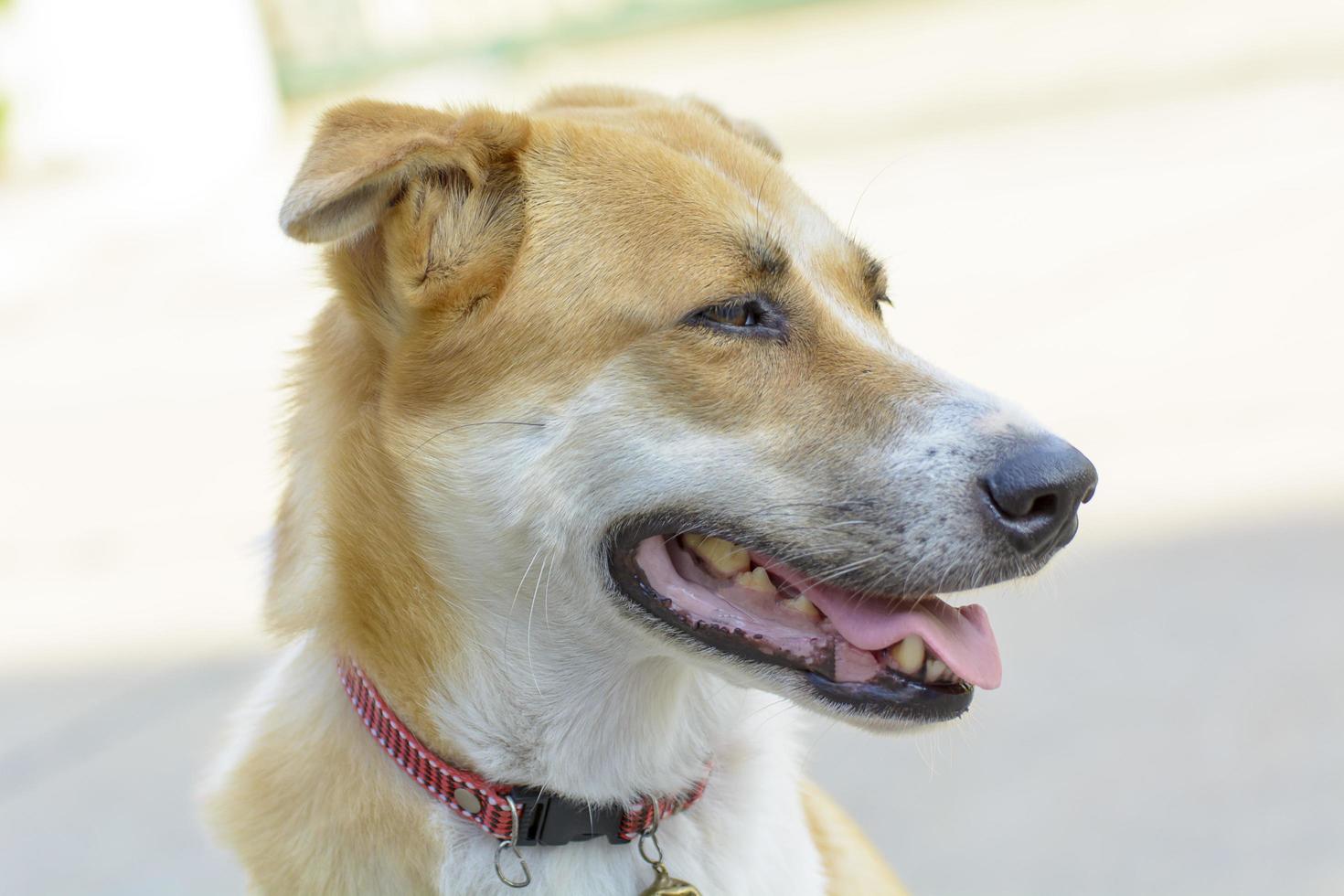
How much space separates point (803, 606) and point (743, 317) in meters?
0.50

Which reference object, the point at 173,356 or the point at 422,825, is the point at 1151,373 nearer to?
the point at 422,825

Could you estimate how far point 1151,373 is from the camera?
6148 mm

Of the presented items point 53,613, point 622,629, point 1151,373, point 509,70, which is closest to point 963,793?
point 622,629

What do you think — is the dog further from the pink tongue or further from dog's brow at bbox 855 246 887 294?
dog's brow at bbox 855 246 887 294

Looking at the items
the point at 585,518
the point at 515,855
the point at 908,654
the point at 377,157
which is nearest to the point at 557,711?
the point at 515,855

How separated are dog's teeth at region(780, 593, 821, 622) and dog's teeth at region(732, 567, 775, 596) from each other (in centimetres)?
3

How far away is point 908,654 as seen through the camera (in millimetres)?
2160

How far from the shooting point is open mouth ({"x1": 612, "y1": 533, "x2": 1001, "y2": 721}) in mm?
2125

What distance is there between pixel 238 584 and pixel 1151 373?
406 centimetres

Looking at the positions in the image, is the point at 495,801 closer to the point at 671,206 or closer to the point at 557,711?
the point at 557,711

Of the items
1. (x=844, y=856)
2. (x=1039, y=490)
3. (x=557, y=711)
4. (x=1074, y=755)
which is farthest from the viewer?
(x=1074, y=755)

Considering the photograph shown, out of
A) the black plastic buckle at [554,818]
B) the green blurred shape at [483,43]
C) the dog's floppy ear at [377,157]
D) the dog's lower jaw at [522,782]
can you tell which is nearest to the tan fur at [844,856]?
the dog's lower jaw at [522,782]

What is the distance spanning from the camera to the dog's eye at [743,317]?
2.27 meters

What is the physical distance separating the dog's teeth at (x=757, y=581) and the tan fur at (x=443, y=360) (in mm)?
198
